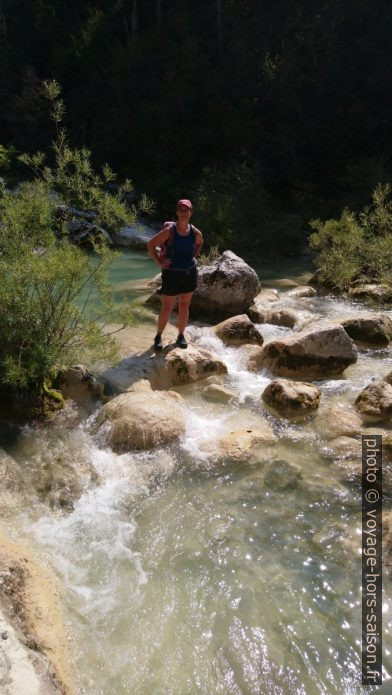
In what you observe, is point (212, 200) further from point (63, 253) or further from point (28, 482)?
point (28, 482)

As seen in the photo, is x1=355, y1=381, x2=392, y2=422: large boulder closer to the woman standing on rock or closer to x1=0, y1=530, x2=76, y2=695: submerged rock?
the woman standing on rock

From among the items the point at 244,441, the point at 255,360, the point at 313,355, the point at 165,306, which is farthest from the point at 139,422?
the point at 313,355

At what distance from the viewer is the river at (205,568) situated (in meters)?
2.81

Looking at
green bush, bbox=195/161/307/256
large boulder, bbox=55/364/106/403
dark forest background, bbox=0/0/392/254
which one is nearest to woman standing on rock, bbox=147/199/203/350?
large boulder, bbox=55/364/106/403

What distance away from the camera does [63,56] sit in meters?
28.9

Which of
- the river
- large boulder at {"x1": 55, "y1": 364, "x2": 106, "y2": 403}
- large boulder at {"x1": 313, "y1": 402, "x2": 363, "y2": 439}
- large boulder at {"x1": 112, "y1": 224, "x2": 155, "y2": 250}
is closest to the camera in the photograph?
the river

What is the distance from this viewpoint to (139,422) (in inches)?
196

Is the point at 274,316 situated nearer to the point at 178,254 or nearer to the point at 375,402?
the point at 178,254

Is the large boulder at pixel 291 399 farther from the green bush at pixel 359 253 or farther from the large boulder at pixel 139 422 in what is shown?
the green bush at pixel 359 253

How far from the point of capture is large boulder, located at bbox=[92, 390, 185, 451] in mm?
4891

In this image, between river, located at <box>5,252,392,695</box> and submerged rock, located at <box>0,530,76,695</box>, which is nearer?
submerged rock, located at <box>0,530,76,695</box>

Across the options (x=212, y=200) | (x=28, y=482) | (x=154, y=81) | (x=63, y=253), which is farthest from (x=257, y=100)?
(x=28, y=482)

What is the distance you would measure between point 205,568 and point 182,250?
3.81 meters

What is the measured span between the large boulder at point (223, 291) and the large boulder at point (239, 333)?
3.29 feet
